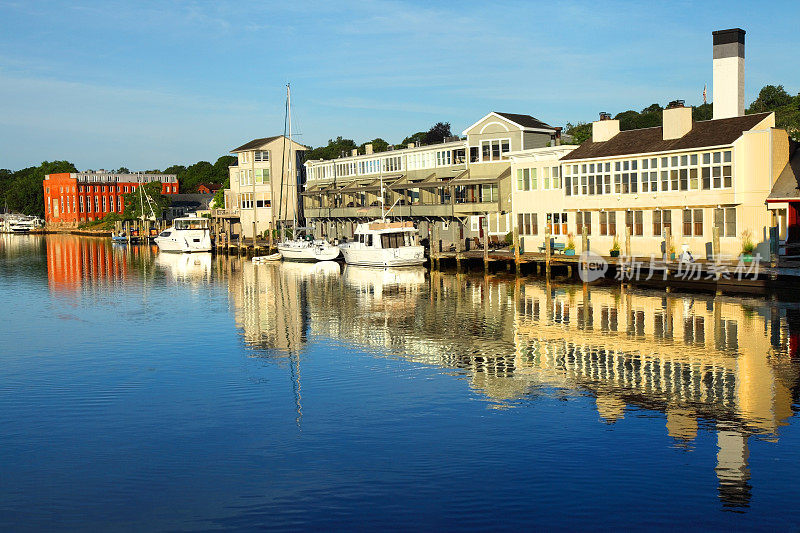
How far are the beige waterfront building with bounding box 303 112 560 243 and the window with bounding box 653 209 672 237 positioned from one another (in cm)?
1363

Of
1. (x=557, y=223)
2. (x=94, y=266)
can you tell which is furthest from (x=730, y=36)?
(x=94, y=266)

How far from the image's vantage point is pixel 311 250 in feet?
283

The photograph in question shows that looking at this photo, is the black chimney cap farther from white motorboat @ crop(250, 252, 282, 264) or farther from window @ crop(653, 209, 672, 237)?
white motorboat @ crop(250, 252, 282, 264)

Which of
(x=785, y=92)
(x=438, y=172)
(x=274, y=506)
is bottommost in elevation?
(x=274, y=506)

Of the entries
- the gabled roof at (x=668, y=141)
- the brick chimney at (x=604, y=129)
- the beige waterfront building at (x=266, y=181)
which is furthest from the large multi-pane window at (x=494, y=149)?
the beige waterfront building at (x=266, y=181)

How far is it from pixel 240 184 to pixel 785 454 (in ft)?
341

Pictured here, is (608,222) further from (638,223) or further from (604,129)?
(604,129)

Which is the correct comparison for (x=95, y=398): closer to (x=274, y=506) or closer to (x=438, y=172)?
(x=274, y=506)

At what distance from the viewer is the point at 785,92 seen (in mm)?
126812

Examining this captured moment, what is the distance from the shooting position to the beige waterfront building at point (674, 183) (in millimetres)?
53312

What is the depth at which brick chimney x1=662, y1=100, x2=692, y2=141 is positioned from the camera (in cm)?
5838

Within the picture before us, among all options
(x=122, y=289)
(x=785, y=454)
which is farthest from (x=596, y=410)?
(x=122, y=289)

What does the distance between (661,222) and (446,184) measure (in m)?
24.8

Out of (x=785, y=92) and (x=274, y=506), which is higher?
(x=785, y=92)
